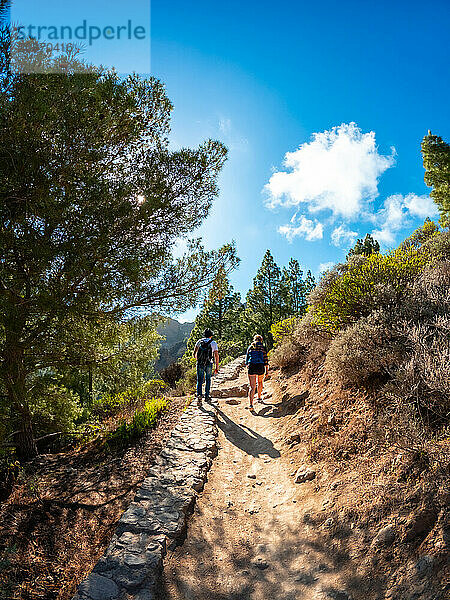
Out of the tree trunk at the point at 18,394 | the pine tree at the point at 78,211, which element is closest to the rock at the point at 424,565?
the pine tree at the point at 78,211

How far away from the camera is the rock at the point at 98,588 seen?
9.21 ft

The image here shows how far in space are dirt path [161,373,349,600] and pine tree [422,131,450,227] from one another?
19.4 metres

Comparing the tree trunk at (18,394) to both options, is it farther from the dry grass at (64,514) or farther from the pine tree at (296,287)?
the pine tree at (296,287)

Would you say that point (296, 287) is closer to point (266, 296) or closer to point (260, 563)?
point (266, 296)

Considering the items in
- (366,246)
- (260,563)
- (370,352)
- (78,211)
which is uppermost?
(366,246)

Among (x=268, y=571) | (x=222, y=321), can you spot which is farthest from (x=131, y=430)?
(x=222, y=321)

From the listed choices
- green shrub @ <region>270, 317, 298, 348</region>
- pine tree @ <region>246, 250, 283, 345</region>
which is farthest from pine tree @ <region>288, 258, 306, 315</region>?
green shrub @ <region>270, 317, 298, 348</region>

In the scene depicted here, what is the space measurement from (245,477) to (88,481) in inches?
99.4

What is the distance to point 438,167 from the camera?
18.8 m

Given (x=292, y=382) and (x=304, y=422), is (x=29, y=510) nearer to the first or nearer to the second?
(x=304, y=422)

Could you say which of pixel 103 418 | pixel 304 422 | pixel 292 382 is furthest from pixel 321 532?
pixel 103 418

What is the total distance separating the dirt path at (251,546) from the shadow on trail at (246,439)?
353 millimetres

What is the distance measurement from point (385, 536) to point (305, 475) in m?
1.64

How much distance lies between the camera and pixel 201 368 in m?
8.56
